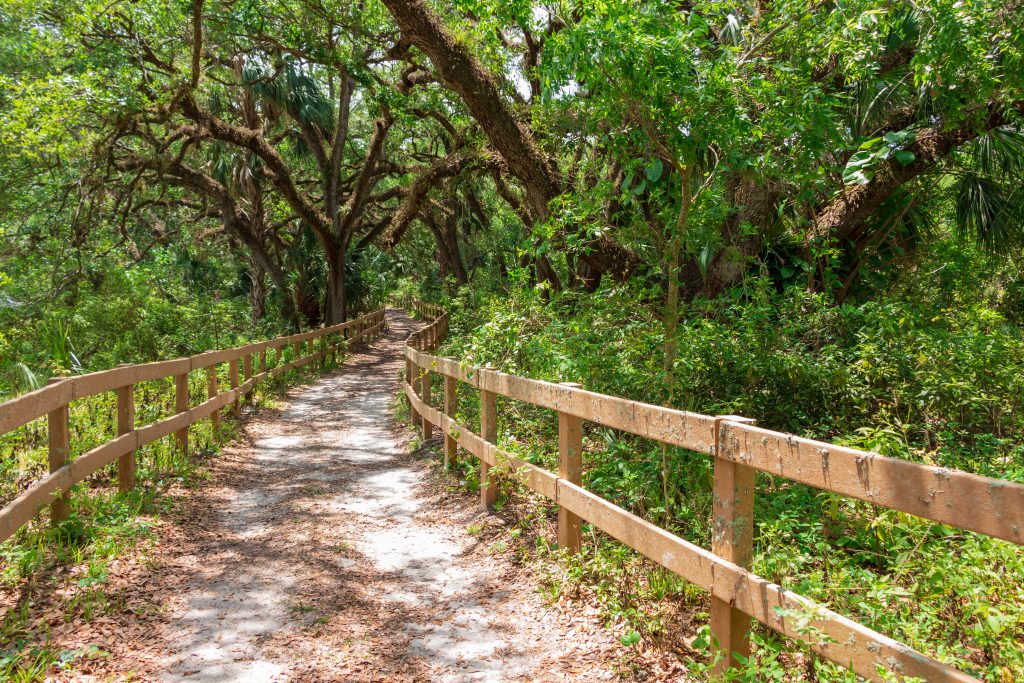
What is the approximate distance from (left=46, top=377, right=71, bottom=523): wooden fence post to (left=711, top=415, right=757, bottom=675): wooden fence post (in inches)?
162

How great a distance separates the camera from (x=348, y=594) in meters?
4.85

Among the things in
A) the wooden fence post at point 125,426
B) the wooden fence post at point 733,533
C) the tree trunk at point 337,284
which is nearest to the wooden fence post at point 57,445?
the wooden fence post at point 125,426

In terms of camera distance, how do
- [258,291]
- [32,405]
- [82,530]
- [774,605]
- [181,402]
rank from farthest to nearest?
[258,291] < [181,402] < [82,530] < [32,405] < [774,605]

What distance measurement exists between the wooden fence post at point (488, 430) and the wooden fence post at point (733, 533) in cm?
306

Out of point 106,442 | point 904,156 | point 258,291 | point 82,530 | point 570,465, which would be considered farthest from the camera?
point 258,291

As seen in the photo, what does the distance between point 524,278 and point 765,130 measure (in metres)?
2.83

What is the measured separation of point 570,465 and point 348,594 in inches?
66.8

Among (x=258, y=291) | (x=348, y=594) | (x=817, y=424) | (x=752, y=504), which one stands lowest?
(x=348, y=594)

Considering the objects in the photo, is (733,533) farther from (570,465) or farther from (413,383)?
(413,383)

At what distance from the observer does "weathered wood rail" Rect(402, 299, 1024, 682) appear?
84.0 inches

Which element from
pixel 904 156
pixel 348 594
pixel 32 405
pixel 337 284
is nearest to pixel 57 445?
pixel 32 405

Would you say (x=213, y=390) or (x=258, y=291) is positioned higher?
(x=258, y=291)

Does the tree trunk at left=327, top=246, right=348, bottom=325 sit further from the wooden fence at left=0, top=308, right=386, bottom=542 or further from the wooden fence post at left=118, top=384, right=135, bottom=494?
the wooden fence post at left=118, top=384, right=135, bottom=494

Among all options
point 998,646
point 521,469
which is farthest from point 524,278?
point 998,646
